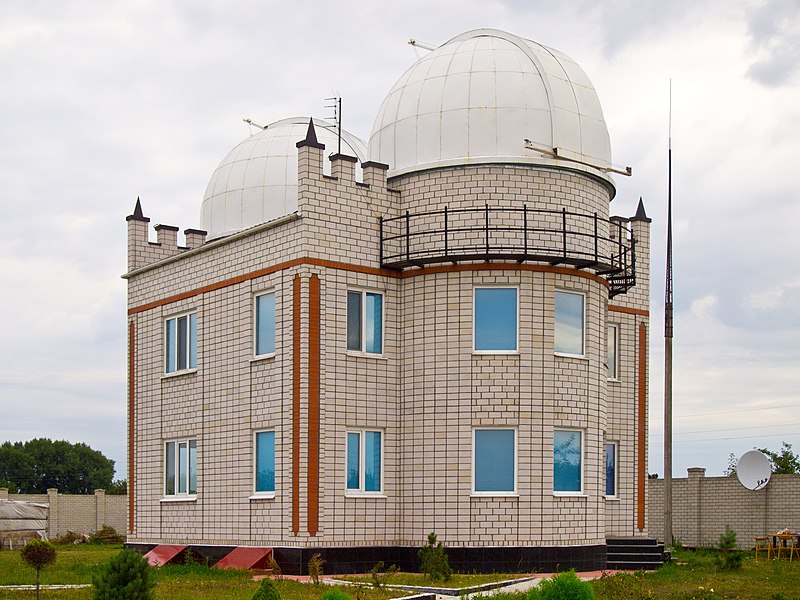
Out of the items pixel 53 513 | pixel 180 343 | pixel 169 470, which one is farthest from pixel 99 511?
pixel 180 343

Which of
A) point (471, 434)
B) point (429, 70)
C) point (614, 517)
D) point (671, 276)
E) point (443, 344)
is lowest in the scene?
point (614, 517)

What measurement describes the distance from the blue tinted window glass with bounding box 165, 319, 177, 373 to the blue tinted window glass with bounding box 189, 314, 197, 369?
2.76 ft

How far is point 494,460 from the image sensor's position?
74.8 ft

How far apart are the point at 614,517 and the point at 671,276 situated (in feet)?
30.2

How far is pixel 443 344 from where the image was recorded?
23.1 metres

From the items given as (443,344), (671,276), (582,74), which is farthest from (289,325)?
(671,276)

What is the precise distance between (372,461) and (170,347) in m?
6.51

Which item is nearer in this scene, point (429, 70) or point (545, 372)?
point (545, 372)

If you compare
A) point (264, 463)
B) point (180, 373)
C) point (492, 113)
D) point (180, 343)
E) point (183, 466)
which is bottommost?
point (183, 466)

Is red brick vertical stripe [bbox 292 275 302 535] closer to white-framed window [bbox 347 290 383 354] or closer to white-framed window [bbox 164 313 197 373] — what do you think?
white-framed window [bbox 347 290 383 354]

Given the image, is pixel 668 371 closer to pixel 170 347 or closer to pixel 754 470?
pixel 754 470

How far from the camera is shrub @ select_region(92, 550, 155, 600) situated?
1430cm

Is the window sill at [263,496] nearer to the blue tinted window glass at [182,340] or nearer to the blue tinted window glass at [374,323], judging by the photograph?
the blue tinted window glass at [374,323]

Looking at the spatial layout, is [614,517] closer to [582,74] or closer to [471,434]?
[471,434]
